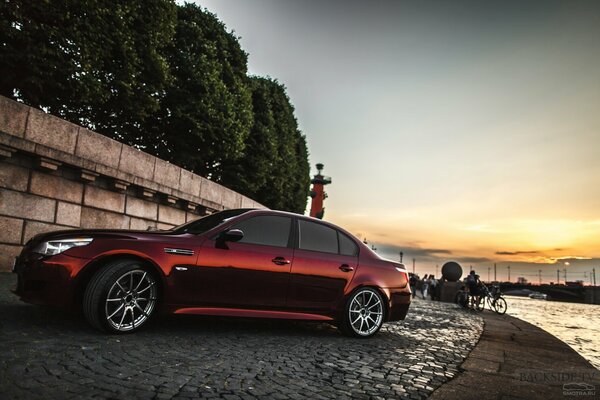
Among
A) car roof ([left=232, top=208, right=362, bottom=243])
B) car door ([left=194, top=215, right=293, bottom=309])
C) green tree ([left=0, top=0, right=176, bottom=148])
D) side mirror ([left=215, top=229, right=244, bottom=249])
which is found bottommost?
car door ([left=194, top=215, right=293, bottom=309])

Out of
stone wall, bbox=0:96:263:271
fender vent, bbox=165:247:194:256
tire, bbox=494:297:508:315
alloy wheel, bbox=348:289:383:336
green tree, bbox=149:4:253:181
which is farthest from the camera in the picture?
green tree, bbox=149:4:253:181

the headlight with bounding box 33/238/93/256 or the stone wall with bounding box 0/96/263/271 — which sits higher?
the stone wall with bounding box 0/96/263/271

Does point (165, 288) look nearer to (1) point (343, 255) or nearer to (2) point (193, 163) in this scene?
(1) point (343, 255)

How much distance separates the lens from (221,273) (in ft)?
14.3

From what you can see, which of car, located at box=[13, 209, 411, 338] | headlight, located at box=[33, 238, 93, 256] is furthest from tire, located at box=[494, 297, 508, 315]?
headlight, located at box=[33, 238, 93, 256]

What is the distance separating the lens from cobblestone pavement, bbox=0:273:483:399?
8.44ft

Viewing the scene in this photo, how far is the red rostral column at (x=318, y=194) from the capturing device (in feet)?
148

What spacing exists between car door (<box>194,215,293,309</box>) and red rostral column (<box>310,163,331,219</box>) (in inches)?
1548

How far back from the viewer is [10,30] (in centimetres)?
859

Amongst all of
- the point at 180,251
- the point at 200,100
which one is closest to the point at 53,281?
the point at 180,251

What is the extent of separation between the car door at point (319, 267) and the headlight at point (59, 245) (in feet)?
7.66

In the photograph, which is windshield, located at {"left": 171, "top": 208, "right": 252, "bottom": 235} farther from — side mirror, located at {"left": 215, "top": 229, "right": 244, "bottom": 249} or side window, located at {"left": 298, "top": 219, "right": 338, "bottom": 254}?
side window, located at {"left": 298, "top": 219, "right": 338, "bottom": 254}

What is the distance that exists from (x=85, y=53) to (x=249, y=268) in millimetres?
8670

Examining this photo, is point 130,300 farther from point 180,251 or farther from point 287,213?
point 287,213
